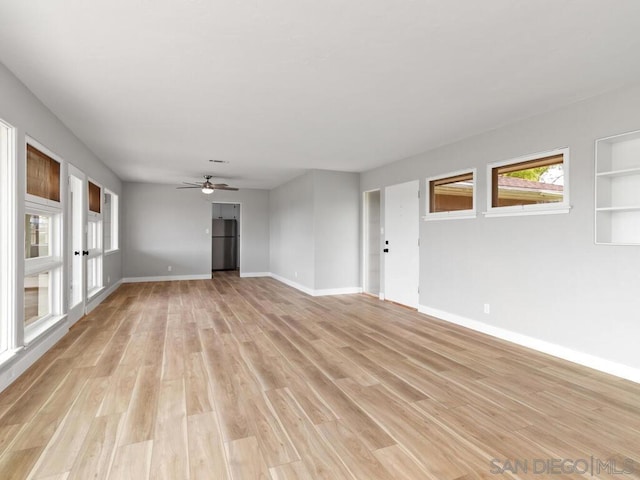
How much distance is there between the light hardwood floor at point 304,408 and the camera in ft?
5.80

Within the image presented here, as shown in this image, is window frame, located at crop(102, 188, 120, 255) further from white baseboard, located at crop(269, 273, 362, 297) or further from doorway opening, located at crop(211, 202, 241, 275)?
white baseboard, located at crop(269, 273, 362, 297)

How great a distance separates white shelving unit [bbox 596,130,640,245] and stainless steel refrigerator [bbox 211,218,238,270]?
991 centimetres

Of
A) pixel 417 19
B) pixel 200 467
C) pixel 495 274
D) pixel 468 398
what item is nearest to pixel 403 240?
pixel 495 274

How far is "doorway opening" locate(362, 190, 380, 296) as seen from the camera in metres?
6.82

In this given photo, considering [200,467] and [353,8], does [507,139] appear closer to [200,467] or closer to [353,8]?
[353,8]

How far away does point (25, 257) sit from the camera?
3.03m

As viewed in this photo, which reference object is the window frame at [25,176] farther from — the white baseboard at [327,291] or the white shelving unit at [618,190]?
the white shelving unit at [618,190]

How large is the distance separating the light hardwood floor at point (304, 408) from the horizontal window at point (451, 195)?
1.68 metres

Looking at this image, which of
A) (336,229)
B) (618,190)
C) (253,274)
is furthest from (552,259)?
(253,274)

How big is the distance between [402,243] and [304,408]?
3.89 m

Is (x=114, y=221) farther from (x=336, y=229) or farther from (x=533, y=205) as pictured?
(x=533, y=205)

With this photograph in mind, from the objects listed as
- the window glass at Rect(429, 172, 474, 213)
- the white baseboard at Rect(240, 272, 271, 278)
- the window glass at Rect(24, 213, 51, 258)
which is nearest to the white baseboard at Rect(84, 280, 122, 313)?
the window glass at Rect(24, 213, 51, 258)

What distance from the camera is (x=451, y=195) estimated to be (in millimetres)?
4812

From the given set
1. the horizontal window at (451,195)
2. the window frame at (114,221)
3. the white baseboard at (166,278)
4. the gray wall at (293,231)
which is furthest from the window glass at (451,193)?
the window frame at (114,221)
